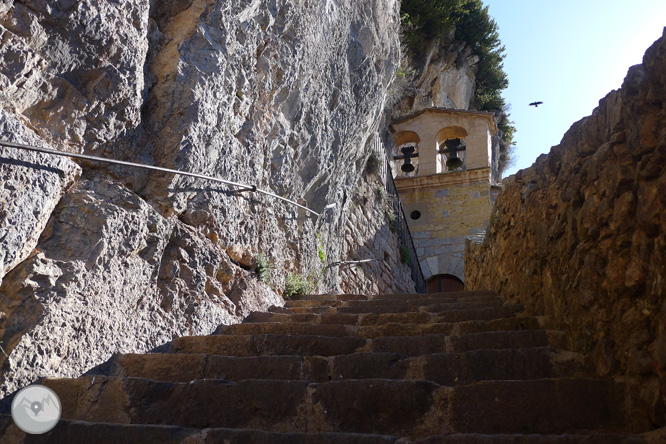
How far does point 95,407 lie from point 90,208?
110 centimetres

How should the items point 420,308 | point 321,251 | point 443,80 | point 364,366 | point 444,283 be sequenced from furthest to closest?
point 443,80 → point 444,283 → point 321,251 → point 420,308 → point 364,366

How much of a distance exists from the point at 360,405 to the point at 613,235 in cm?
126

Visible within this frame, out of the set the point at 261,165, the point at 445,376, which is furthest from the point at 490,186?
the point at 445,376

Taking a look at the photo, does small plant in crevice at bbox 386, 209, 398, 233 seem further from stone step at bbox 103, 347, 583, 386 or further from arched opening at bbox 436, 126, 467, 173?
stone step at bbox 103, 347, 583, 386

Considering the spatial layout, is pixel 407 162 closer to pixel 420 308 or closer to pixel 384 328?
pixel 420 308

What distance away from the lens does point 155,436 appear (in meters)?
2.04

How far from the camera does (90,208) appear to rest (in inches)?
118

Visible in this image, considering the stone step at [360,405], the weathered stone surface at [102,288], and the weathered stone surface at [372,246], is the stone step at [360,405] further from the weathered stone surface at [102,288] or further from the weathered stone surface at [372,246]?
the weathered stone surface at [372,246]

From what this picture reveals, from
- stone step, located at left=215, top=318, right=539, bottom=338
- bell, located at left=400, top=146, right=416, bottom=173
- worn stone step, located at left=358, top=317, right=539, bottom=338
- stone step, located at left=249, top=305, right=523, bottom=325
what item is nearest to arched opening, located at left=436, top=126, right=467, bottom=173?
bell, located at left=400, top=146, right=416, bottom=173

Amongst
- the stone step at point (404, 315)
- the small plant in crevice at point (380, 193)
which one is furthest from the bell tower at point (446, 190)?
the stone step at point (404, 315)

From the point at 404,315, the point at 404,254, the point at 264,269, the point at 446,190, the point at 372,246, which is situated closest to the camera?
the point at 404,315

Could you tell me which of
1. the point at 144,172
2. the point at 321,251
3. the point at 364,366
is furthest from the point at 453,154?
the point at 364,366

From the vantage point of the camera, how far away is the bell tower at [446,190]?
515 inches

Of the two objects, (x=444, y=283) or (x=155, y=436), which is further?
(x=444, y=283)
